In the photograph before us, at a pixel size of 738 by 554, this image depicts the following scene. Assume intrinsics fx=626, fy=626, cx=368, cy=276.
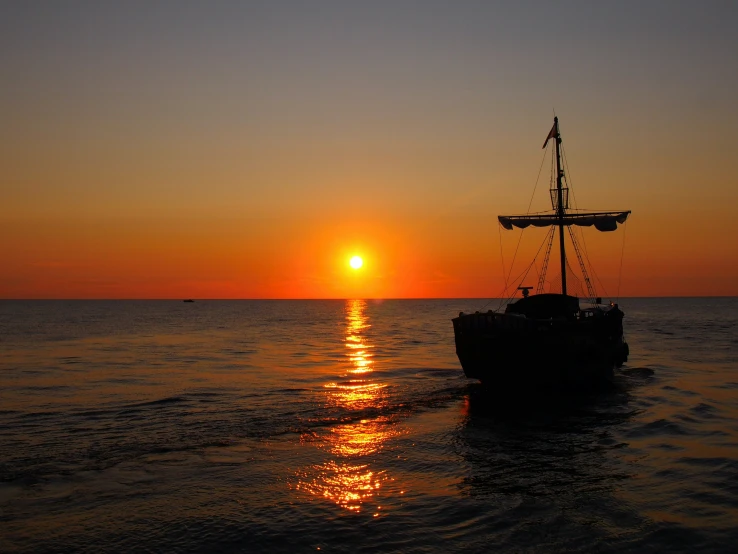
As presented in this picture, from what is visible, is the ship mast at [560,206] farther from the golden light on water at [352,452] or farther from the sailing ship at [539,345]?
the golden light on water at [352,452]

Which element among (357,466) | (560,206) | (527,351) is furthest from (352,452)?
(560,206)

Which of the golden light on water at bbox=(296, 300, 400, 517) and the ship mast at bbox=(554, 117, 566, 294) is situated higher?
the ship mast at bbox=(554, 117, 566, 294)

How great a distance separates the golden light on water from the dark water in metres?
0.08

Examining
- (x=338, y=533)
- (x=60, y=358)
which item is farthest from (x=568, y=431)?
(x=60, y=358)

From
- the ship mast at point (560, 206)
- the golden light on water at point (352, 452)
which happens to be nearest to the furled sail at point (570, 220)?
the ship mast at point (560, 206)

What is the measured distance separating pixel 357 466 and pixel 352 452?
1.61 metres

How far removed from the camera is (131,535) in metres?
11.9

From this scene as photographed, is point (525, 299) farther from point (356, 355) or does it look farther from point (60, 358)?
point (60, 358)

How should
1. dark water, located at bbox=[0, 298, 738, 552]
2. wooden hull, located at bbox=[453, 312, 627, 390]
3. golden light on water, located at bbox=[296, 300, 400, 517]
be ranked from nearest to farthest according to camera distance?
dark water, located at bbox=[0, 298, 738, 552], golden light on water, located at bbox=[296, 300, 400, 517], wooden hull, located at bbox=[453, 312, 627, 390]

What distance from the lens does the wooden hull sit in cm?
2934

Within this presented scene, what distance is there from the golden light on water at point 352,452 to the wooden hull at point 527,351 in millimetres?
5055

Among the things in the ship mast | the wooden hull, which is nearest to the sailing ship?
the wooden hull

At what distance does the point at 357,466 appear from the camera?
55.7 feet

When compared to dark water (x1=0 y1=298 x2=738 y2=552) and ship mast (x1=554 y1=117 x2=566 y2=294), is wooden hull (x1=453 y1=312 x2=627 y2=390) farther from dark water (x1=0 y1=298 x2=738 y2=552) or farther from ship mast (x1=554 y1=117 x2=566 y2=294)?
ship mast (x1=554 y1=117 x2=566 y2=294)
